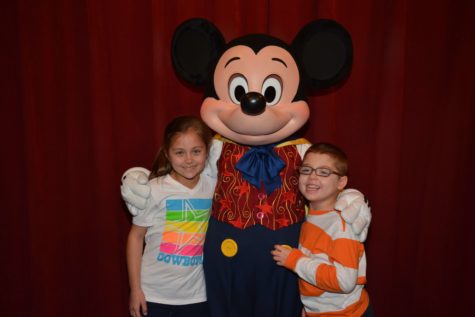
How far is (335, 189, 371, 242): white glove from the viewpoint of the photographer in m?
1.22

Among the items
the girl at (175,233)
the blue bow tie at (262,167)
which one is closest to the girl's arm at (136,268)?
the girl at (175,233)

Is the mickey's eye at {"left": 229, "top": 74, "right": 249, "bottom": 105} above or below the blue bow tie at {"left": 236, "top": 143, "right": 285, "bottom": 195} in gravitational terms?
above

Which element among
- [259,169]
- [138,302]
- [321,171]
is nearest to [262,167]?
[259,169]

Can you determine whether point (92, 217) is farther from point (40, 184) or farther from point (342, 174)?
point (342, 174)

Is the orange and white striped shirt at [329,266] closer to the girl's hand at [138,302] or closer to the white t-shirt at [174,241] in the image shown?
the white t-shirt at [174,241]

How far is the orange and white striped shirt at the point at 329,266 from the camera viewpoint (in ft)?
3.89

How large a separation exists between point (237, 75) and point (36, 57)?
3.07 ft

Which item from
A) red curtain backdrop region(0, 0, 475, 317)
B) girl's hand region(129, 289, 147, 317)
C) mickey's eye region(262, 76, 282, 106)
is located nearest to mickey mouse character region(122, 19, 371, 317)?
mickey's eye region(262, 76, 282, 106)

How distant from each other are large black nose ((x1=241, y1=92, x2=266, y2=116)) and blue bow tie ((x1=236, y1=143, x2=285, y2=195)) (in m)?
0.16

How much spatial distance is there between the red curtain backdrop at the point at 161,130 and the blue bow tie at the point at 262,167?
48 centimetres

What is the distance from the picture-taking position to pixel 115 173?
1829mm

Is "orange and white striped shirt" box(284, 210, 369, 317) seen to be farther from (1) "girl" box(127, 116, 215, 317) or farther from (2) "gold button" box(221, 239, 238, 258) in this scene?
(1) "girl" box(127, 116, 215, 317)

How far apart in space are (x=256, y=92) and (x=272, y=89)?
7cm

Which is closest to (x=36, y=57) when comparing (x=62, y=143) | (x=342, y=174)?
(x=62, y=143)
